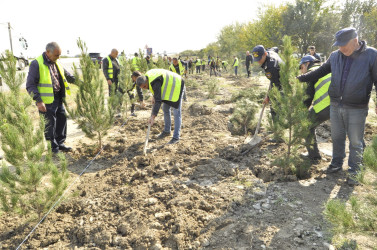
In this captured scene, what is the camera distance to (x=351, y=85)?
3.10 m

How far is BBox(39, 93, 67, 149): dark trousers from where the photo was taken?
178 inches

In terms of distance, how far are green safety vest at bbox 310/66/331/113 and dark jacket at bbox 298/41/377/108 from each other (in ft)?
0.85

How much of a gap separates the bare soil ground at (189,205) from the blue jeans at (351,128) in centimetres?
36

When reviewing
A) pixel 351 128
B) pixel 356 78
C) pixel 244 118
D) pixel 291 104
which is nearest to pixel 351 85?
pixel 356 78

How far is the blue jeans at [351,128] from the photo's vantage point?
10.5ft

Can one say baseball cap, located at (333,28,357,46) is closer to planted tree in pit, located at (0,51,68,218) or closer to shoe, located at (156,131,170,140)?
planted tree in pit, located at (0,51,68,218)

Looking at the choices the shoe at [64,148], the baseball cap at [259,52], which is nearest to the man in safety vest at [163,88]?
the baseball cap at [259,52]

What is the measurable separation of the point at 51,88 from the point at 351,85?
4516 mm

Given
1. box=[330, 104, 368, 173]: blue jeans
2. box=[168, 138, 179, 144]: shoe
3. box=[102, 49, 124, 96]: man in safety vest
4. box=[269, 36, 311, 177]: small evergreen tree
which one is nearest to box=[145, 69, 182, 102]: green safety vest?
box=[168, 138, 179, 144]: shoe

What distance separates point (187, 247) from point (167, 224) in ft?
1.19

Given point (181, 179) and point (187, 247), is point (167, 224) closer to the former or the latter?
point (187, 247)

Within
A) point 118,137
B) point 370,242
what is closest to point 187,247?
point 370,242

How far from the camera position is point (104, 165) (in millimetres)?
4504

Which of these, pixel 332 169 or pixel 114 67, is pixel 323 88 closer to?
pixel 332 169
